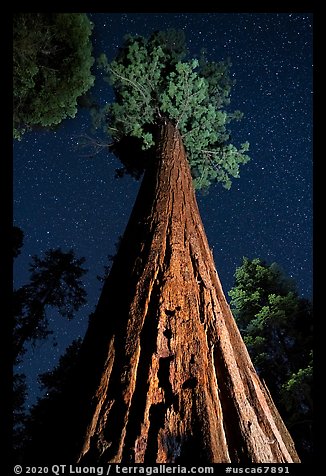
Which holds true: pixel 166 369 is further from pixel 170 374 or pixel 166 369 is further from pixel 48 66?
pixel 48 66

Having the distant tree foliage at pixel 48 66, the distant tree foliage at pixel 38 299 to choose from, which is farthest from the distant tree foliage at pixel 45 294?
the distant tree foliage at pixel 48 66

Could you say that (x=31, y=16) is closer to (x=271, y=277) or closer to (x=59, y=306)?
(x=59, y=306)

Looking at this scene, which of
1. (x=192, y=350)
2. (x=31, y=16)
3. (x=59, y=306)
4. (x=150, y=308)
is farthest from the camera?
(x=59, y=306)

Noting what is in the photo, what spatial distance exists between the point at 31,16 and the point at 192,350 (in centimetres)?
743

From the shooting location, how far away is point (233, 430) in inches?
71.4

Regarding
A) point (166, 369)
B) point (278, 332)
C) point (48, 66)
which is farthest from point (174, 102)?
point (278, 332)

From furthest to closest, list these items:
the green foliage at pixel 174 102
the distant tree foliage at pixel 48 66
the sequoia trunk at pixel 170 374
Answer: the green foliage at pixel 174 102 < the distant tree foliage at pixel 48 66 < the sequoia trunk at pixel 170 374

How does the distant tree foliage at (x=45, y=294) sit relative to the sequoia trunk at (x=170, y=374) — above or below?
above

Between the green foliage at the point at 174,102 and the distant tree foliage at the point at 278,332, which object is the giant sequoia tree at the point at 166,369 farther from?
the distant tree foliage at the point at 278,332

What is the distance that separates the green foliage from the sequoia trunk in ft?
16.7

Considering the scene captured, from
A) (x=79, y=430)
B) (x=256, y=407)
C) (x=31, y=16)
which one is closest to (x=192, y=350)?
(x=256, y=407)

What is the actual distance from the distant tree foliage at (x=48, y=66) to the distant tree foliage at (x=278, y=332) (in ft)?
34.0

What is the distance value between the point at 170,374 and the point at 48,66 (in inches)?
332

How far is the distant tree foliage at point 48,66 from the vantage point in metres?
6.55
